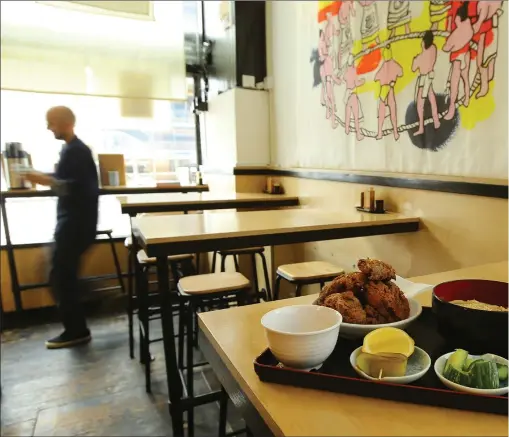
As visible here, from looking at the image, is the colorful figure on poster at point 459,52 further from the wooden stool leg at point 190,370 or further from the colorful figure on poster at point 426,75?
the wooden stool leg at point 190,370

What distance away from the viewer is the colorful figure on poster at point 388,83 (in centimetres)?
222

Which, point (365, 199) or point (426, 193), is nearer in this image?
point (426, 193)

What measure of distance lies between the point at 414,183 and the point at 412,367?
167 centimetres

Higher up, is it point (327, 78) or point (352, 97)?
point (327, 78)

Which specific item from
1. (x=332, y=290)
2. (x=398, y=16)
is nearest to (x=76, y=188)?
(x=398, y=16)

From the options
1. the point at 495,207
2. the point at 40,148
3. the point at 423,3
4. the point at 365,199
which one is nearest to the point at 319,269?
the point at 365,199

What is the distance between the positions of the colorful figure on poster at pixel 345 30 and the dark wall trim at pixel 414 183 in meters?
0.78

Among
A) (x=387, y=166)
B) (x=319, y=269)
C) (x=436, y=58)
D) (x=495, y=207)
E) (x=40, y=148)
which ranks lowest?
(x=319, y=269)

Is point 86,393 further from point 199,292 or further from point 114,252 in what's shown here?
point 114,252

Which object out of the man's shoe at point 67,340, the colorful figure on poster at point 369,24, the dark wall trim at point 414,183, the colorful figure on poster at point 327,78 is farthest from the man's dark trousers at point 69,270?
the colorful figure on poster at point 369,24

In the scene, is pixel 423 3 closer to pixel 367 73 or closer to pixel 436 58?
pixel 436 58

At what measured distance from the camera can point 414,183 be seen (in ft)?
6.98

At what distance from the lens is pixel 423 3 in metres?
2.00

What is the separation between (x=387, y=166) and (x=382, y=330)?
187 cm
